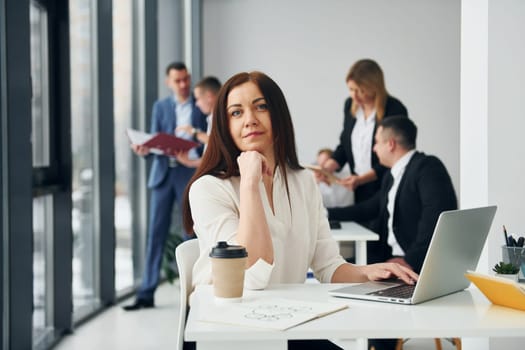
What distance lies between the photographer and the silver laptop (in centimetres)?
170

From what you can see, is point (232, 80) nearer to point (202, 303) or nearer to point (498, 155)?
point (202, 303)

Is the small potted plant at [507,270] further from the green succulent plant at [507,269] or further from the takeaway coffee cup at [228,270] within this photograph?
the takeaway coffee cup at [228,270]

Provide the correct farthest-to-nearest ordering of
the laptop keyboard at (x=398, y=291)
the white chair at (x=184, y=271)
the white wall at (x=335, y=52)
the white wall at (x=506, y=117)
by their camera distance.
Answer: the white wall at (x=335, y=52), the white wall at (x=506, y=117), the white chair at (x=184, y=271), the laptop keyboard at (x=398, y=291)

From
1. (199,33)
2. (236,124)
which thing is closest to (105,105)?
(199,33)

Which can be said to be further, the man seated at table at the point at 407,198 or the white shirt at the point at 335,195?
the white shirt at the point at 335,195

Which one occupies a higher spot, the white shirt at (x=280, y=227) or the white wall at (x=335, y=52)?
the white wall at (x=335, y=52)

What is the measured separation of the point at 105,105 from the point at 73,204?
2.68ft

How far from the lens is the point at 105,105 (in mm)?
5141

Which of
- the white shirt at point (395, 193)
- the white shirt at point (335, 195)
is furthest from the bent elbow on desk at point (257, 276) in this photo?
the white shirt at point (335, 195)

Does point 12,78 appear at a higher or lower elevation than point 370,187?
higher

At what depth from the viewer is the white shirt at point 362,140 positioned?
182 inches

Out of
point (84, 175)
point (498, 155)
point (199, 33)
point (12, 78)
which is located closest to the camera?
point (498, 155)

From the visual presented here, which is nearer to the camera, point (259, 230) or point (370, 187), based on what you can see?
point (259, 230)

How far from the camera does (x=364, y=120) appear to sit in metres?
4.69
